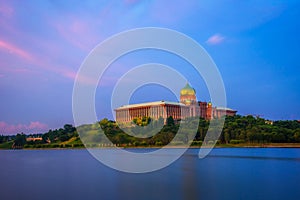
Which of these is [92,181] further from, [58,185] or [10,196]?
[10,196]

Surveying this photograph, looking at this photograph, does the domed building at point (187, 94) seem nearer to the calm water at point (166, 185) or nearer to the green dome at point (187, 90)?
the green dome at point (187, 90)

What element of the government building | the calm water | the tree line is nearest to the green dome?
the government building

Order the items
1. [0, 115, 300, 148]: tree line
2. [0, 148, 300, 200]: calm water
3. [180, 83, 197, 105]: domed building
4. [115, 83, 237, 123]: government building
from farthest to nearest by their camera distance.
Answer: [180, 83, 197, 105]: domed building → [115, 83, 237, 123]: government building → [0, 115, 300, 148]: tree line → [0, 148, 300, 200]: calm water

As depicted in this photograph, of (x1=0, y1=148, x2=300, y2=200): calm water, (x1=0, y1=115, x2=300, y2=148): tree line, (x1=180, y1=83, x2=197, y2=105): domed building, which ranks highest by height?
(x1=180, y1=83, x2=197, y2=105): domed building

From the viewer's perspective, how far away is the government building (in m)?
53.6

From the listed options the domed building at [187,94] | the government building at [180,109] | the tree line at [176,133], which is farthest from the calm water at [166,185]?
the domed building at [187,94]

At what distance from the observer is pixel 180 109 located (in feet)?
179

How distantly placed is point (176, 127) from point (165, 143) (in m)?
3.73

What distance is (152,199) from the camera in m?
10.9

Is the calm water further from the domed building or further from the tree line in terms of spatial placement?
the domed building

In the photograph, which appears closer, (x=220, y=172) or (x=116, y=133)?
(x=220, y=172)

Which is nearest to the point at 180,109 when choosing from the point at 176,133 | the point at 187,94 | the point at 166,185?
the point at 187,94

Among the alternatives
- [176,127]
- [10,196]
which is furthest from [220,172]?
[176,127]

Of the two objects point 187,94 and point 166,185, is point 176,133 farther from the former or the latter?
point 166,185
